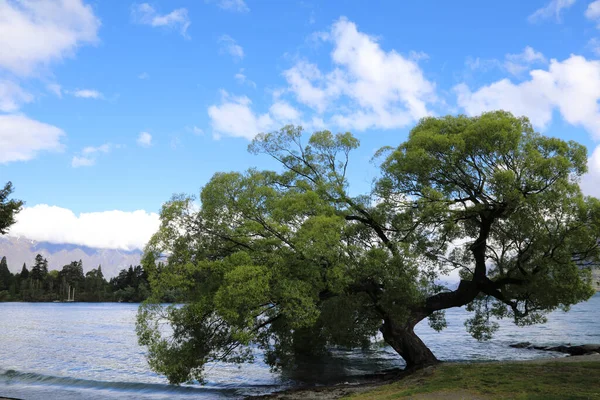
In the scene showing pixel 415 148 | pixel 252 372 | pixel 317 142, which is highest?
pixel 317 142

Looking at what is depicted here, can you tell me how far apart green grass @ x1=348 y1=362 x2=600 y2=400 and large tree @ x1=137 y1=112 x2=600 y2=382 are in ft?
10.3

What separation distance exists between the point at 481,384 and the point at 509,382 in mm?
880

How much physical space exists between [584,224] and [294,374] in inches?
637

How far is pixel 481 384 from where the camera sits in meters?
14.6

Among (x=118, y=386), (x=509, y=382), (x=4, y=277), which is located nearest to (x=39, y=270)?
(x=4, y=277)

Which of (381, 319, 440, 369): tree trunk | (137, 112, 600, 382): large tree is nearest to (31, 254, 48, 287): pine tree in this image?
(137, 112, 600, 382): large tree

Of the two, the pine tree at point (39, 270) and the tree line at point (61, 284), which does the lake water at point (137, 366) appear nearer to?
the tree line at point (61, 284)

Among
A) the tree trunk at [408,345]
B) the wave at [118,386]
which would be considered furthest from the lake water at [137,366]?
the tree trunk at [408,345]

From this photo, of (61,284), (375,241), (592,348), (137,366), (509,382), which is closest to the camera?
(509,382)

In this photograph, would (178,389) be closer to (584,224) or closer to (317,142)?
(317,142)

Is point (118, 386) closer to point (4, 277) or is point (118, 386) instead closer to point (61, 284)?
point (61, 284)

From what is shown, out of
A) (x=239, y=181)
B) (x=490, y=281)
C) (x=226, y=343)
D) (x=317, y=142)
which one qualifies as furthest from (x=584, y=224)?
(x=226, y=343)

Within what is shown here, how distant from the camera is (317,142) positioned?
22.9 metres

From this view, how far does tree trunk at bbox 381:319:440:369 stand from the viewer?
20.9 metres
